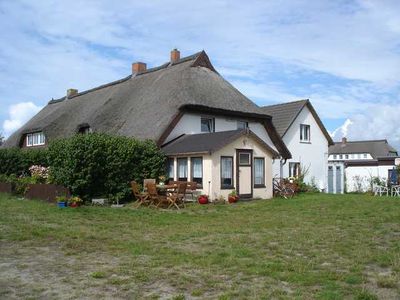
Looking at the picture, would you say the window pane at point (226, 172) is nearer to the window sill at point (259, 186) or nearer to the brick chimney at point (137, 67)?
the window sill at point (259, 186)

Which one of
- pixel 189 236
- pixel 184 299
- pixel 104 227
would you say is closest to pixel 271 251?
pixel 189 236

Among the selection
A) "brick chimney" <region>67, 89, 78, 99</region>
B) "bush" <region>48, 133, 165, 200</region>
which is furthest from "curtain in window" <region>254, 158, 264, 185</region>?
"brick chimney" <region>67, 89, 78, 99</region>

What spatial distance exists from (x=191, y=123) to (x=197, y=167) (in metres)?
3.64

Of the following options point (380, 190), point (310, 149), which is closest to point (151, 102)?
point (310, 149)

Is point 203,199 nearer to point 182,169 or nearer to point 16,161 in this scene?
point 182,169

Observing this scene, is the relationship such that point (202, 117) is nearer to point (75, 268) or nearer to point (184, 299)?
point (75, 268)

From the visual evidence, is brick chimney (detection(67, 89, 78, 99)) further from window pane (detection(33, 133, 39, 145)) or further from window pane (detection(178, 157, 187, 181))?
window pane (detection(178, 157, 187, 181))

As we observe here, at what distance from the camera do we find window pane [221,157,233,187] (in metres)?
22.3

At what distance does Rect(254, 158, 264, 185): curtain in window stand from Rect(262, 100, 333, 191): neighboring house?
7.67 meters

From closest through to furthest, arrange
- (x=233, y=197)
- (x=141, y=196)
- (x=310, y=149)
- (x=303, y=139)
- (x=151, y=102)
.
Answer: (x=141, y=196) < (x=233, y=197) < (x=151, y=102) < (x=303, y=139) < (x=310, y=149)

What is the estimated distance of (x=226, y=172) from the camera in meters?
22.6

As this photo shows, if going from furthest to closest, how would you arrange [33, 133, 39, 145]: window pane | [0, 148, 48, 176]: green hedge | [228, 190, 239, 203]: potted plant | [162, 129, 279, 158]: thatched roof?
1. [33, 133, 39, 145]: window pane
2. [0, 148, 48, 176]: green hedge
3. [228, 190, 239, 203]: potted plant
4. [162, 129, 279, 158]: thatched roof

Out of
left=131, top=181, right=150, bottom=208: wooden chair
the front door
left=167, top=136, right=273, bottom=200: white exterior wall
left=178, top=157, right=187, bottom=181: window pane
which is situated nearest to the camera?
left=131, top=181, right=150, bottom=208: wooden chair

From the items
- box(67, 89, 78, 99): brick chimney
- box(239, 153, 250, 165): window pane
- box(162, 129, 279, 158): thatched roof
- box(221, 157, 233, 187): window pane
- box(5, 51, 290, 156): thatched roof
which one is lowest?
box(221, 157, 233, 187): window pane
